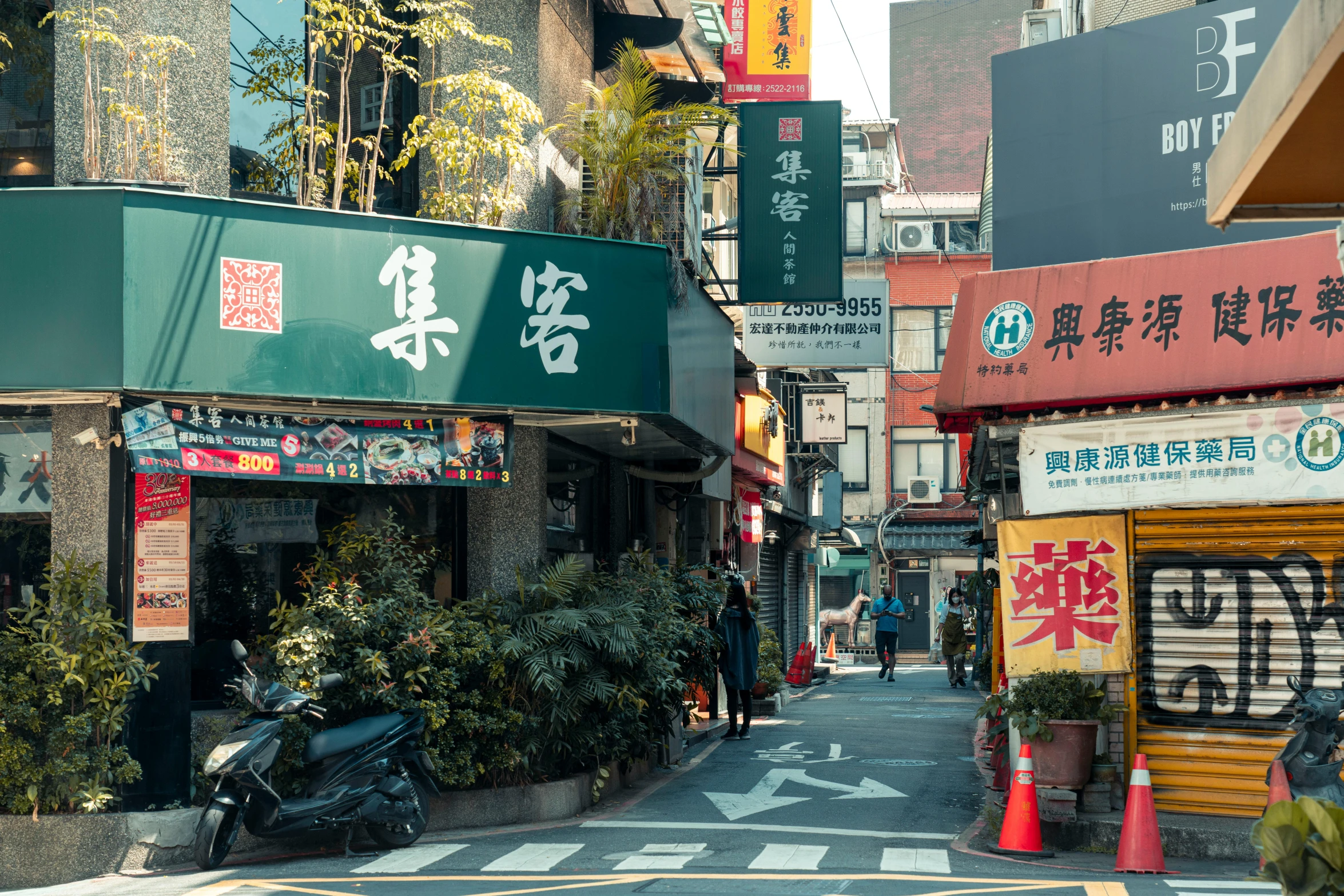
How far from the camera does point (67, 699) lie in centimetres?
906

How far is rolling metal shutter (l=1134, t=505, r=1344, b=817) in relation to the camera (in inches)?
385

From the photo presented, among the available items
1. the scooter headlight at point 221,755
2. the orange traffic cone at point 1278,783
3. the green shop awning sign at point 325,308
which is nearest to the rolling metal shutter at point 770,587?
the green shop awning sign at point 325,308

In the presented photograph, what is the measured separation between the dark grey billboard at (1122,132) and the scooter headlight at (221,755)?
8356mm

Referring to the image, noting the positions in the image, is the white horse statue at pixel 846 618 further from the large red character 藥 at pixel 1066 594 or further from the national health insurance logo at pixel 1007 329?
the national health insurance logo at pixel 1007 329

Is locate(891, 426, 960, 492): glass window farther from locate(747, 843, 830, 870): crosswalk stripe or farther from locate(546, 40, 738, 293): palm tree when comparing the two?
locate(747, 843, 830, 870): crosswalk stripe

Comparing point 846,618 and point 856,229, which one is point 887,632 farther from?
point 856,229

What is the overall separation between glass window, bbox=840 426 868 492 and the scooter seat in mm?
37244

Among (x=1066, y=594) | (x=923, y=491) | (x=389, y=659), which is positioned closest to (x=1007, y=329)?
(x=1066, y=594)

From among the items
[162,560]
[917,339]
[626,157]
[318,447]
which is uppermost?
[917,339]

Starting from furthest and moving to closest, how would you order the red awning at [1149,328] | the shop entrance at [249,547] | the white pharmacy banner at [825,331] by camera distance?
the white pharmacy banner at [825,331] < the shop entrance at [249,547] < the red awning at [1149,328]

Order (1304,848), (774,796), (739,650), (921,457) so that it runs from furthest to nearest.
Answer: (921,457)
(739,650)
(774,796)
(1304,848)

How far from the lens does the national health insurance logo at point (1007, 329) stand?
34.7 feet

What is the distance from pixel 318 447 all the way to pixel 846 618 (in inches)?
1215

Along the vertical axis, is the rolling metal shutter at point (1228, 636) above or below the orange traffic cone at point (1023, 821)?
above
